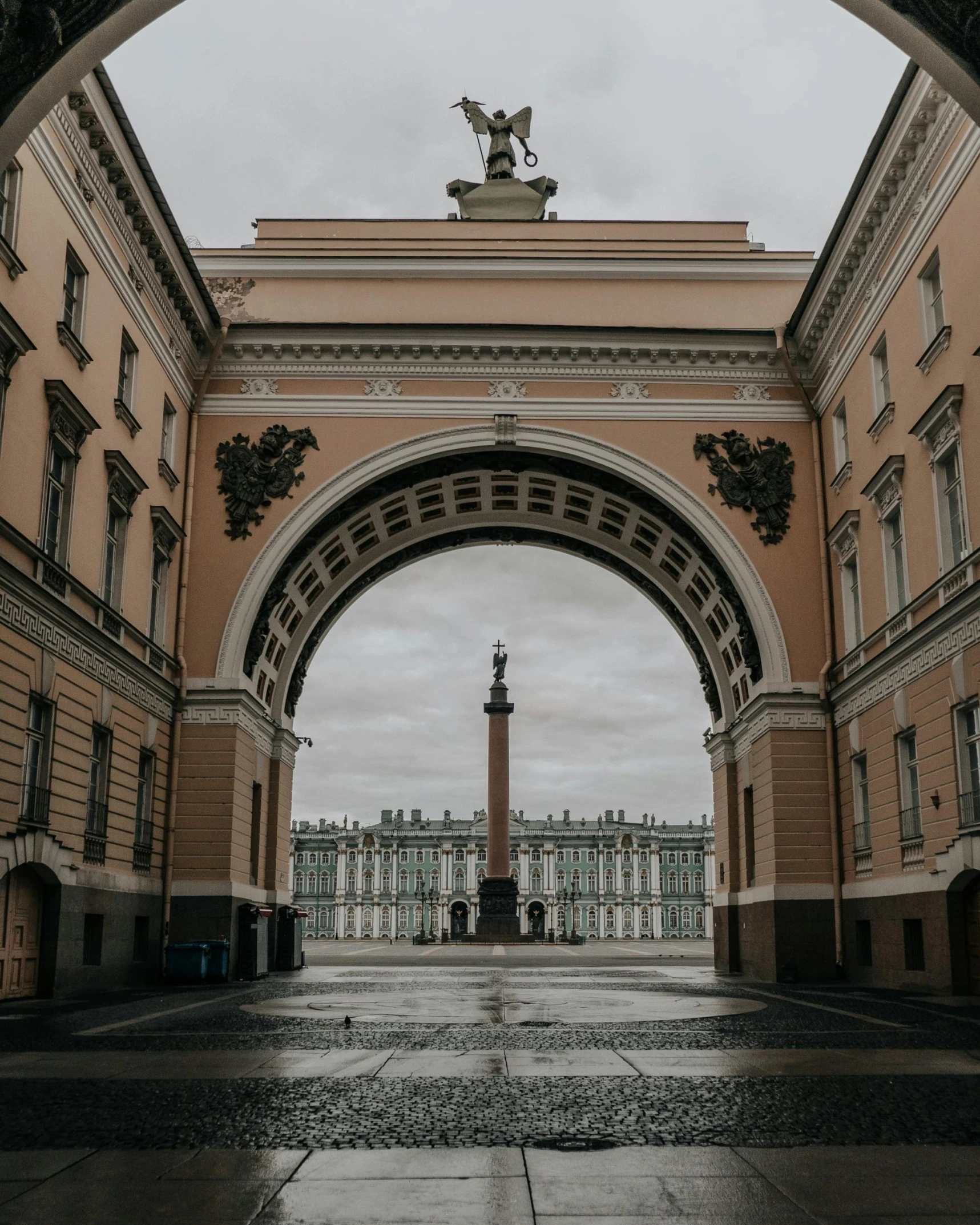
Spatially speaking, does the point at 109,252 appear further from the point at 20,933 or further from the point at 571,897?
the point at 571,897

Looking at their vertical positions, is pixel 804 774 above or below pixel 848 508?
below

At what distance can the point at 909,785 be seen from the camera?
23.5 m

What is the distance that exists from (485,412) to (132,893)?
1364 centimetres

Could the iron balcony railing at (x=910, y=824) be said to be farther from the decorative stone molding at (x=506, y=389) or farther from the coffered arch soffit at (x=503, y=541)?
the decorative stone molding at (x=506, y=389)

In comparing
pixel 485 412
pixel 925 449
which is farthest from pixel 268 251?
pixel 925 449

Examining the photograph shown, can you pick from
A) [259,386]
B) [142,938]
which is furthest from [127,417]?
[142,938]

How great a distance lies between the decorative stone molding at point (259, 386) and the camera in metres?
30.4

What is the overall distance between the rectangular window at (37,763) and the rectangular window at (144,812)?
16.7 feet

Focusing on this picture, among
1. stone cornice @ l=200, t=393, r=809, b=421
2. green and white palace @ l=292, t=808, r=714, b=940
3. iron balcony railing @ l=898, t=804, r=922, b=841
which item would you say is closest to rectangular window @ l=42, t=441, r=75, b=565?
stone cornice @ l=200, t=393, r=809, b=421

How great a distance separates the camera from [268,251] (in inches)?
1267

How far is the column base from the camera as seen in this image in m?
62.8

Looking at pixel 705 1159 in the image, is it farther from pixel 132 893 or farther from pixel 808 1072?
pixel 132 893

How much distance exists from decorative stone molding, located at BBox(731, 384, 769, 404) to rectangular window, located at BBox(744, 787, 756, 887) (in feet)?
30.9

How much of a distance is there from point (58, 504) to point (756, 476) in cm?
1603
